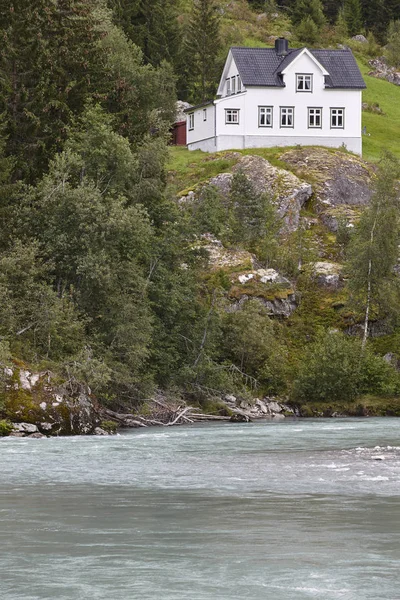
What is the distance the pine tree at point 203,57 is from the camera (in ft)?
399

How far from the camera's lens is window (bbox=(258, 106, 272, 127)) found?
97875 mm

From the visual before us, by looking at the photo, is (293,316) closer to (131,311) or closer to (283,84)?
(131,311)

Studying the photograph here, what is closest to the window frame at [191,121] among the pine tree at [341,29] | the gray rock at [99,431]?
the gray rock at [99,431]

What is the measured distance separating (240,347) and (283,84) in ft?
132

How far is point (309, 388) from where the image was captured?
6481cm

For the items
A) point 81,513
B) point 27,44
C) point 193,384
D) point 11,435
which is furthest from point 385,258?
point 81,513

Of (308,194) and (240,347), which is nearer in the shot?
(240,347)

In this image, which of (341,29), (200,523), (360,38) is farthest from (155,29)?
(200,523)

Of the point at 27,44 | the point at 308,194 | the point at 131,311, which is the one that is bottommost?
→ the point at 131,311

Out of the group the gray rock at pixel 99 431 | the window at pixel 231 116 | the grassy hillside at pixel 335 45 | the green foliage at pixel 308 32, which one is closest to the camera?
the gray rock at pixel 99 431

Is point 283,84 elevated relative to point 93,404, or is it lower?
elevated

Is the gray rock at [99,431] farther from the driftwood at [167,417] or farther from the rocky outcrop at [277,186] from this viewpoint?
the rocky outcrop at [277,186]

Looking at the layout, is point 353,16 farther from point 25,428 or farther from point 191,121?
point 25,428

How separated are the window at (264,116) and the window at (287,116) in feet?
4.14
